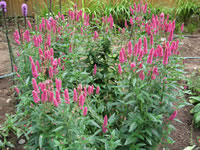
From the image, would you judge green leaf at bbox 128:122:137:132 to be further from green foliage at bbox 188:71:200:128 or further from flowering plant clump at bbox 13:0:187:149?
green foliage at bbox 188:71:200:128

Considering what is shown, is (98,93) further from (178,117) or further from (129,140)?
(178,117)

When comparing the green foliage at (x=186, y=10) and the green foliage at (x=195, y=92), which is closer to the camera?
the green foliage at (x=195, y=92)

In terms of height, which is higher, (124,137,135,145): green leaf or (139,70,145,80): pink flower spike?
(139,70,145,80): pink flower spike

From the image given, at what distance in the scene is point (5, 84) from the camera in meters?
4.13

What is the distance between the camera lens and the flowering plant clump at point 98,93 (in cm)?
191

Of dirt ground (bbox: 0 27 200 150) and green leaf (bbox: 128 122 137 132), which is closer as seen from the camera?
green leaf (bbox: 128 122 137 132)

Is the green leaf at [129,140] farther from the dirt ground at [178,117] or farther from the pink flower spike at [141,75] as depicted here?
the dirt ground at [178,117]

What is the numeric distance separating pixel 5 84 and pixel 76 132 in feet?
9.08

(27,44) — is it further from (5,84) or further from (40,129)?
(5,84)

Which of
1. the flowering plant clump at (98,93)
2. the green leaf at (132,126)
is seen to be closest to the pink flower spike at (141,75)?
the flowering plant clump at (98,93)

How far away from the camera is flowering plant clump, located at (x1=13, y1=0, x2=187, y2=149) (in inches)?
75.1

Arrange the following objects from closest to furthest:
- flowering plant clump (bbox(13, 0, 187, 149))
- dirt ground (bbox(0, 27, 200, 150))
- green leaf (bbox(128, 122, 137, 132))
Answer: flowering plant clump (bbox(13, 0, 187, 149)), green leaf (bbox(128, 122, 137, 132)), dirt ground (bbox(0, 27, 200, 150))

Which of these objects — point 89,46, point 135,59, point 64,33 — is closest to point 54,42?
point 64,33

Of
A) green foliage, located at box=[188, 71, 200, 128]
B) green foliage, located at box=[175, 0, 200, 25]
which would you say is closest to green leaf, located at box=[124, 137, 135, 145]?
green foliage, located at box=[188, 71, 200, 128]
